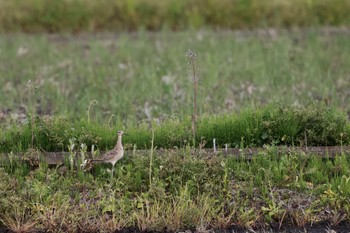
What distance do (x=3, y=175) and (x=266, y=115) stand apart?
2.06m

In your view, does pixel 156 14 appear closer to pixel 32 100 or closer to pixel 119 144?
pixel 32 100

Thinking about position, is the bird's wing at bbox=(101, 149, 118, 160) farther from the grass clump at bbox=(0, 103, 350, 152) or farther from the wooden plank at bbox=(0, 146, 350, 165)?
the grass clump at bbox=(0, 103, 350, 152)

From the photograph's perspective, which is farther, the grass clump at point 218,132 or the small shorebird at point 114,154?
the grass clump at point 218,132

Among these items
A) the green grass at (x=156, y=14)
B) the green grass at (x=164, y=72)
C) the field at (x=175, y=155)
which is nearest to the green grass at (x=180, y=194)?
the field at (x=175, y=155)

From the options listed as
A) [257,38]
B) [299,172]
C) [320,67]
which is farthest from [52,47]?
[299,172]

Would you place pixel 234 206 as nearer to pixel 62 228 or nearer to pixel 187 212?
pixel 187 212

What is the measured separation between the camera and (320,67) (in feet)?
31.1

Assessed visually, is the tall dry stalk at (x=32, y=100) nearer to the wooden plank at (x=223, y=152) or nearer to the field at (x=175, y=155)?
the field at (x=175, y=155)

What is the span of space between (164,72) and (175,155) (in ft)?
11.0

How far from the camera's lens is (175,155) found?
5.93 m

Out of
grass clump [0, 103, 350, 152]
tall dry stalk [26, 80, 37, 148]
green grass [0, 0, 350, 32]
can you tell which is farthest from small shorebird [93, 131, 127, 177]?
green grass [0, 0, 350, 32]

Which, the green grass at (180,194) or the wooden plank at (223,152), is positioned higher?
the wooden plank at (223,152)

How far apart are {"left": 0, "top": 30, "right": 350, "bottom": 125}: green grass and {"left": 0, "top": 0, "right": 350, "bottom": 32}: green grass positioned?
2.08 ft

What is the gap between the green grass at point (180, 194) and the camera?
5484 mm
